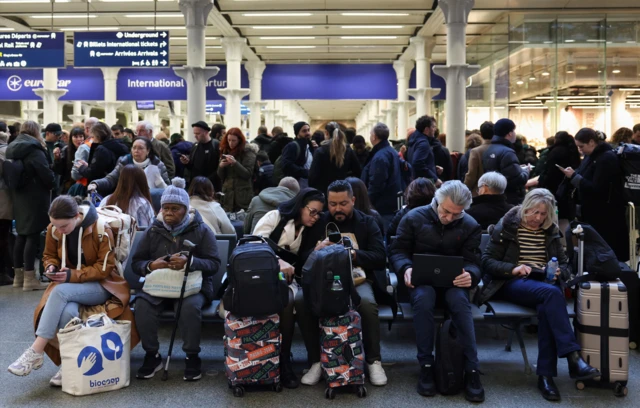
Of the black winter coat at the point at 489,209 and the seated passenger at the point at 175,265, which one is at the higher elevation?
the black winter coat at the point at 489,209

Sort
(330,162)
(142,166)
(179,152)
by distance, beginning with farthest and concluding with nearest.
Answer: (179,152) → (330,162) → (142,166)

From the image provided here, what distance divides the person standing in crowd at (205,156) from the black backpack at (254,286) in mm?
4004

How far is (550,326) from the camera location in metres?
4.57

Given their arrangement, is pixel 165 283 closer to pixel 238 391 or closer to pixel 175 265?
pixel 175 265

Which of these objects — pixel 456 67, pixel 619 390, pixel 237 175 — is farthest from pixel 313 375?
pixel 456 67

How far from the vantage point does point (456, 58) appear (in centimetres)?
1312

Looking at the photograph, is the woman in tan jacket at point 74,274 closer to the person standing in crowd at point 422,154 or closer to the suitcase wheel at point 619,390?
the suitcase wheel at point 619,390

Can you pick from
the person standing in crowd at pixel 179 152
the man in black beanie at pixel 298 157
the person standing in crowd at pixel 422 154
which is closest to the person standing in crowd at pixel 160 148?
the person standing in crowd at pixel 179 152

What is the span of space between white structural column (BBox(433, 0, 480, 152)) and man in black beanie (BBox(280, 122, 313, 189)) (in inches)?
196

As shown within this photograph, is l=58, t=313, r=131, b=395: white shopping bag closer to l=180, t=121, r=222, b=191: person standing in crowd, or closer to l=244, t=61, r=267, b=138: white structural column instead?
l=180, t=121, r=222, b=191: person standing in crowd

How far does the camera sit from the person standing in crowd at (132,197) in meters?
6.11

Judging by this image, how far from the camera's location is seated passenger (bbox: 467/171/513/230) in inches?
233

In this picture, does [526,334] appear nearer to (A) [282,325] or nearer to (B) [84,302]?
(A) [282,325]

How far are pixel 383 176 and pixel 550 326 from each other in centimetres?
330
